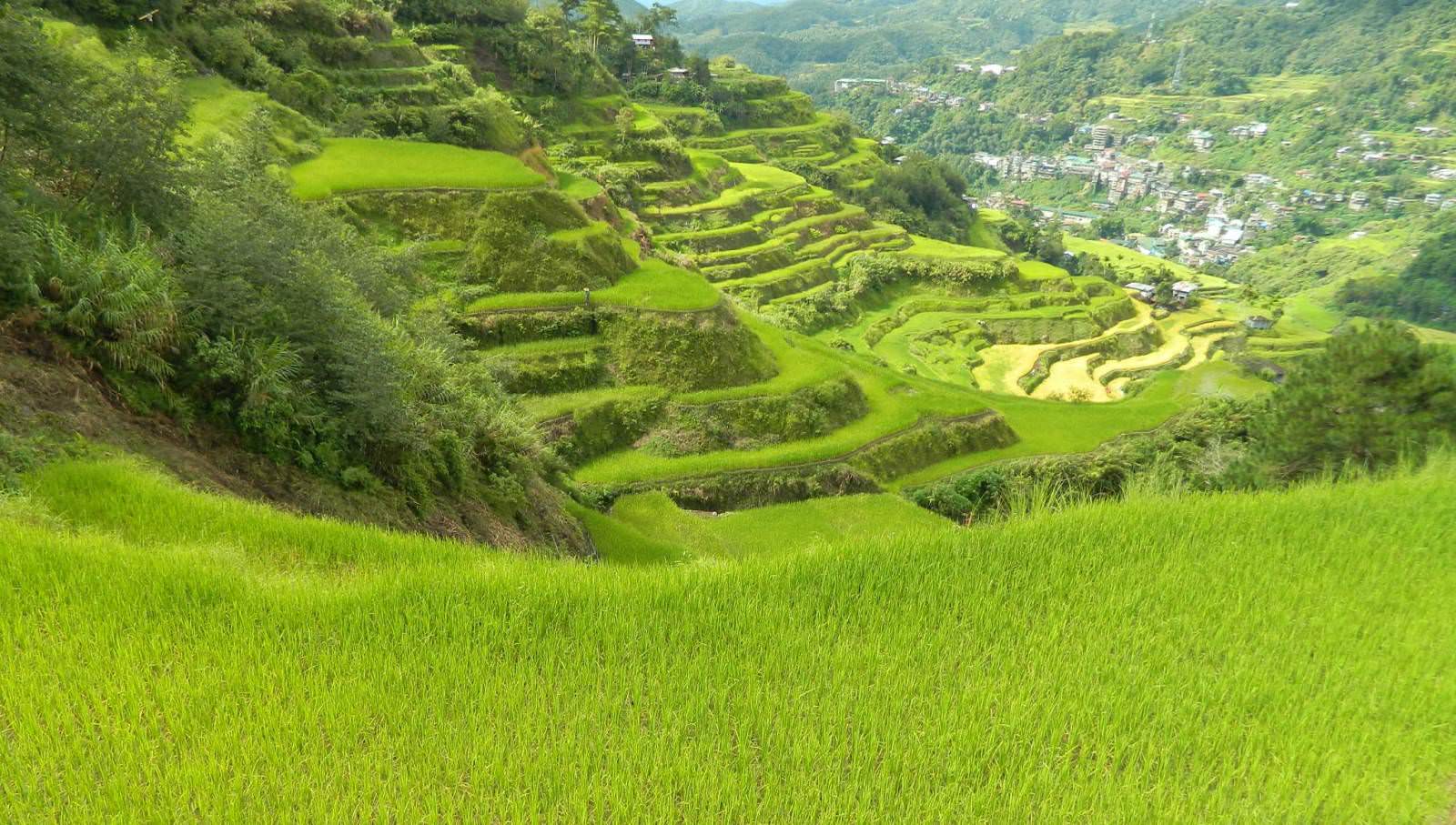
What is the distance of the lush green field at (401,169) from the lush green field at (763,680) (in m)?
22.9

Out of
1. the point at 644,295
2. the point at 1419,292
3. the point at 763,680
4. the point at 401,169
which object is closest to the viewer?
the point at 763,680

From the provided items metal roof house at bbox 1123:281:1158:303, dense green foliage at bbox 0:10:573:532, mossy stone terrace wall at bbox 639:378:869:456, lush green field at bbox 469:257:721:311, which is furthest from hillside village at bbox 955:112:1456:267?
dense green foliage at bbox 0:10:573:532

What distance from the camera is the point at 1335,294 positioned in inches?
3652

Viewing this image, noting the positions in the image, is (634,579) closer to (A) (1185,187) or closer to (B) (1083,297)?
(B) (1083,297)

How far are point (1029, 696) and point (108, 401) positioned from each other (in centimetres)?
996

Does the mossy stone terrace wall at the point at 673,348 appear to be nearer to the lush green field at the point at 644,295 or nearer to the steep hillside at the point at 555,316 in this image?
the steep hillside at the point at 555,316

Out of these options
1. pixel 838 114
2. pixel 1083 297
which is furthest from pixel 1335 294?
pixel 838 114

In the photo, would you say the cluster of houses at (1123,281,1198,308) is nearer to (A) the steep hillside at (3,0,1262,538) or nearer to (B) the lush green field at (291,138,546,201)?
(A) the steep hillside at (3,0,1262,538)

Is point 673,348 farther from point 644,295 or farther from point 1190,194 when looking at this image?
point 1190,194

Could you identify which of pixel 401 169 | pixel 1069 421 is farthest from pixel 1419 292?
pixel 401 169

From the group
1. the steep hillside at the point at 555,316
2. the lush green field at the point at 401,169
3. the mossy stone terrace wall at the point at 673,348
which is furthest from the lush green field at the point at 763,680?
the lush green field at the point at 401,169

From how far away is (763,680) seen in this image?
13.2 ft

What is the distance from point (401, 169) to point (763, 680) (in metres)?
28.3

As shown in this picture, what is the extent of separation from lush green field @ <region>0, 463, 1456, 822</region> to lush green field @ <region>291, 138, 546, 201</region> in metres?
22.9
